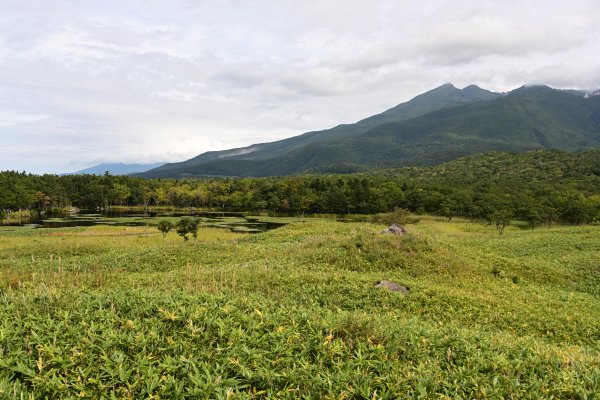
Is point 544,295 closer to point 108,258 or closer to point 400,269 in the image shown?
point 400,269

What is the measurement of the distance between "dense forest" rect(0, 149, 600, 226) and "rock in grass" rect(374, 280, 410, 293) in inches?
2260

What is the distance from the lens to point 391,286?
16922 millimetres

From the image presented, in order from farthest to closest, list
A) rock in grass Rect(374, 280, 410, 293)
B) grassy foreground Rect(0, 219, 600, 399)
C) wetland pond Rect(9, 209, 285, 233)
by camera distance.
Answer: wetland pond Rect(9, 209, 285, 233)
rock in grass Rect(374, 280, 410, 293)
grassy foreground Rect(0, 219, 600, 399)

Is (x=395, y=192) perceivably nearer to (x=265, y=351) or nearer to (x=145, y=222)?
(x=145, y=222)

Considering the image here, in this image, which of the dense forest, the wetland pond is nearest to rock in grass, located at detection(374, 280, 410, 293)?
the wetland pond

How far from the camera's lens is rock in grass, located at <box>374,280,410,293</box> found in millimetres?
16398

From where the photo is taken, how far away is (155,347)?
271 inches

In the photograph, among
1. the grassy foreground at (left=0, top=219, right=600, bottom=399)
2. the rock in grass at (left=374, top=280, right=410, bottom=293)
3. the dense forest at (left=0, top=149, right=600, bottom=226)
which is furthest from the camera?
the dense forest at (left=0, top=149, right=600, bottom=226)

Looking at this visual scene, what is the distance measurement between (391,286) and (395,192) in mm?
106986

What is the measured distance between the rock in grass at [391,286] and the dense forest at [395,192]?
57416mm

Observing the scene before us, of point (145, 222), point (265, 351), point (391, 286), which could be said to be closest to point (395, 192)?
point (145, 222)

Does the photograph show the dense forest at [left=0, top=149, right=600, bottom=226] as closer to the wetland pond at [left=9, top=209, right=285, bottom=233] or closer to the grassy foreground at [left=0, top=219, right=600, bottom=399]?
the wetland pond at [left=9, top=209, right=285, bottom=233]

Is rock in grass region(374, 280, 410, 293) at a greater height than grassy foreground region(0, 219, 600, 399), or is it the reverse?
grassy foreground region(0, 219, 600, 399)

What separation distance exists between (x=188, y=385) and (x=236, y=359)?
3.28ft
